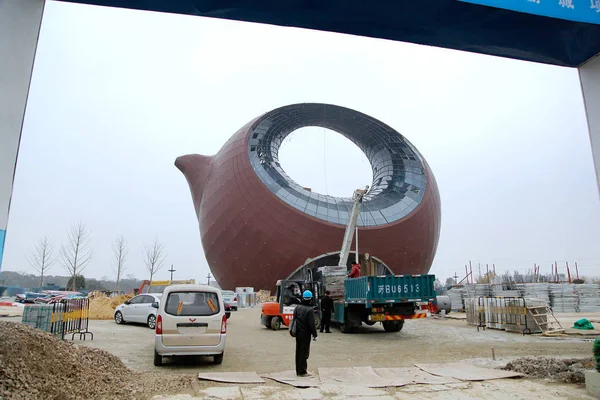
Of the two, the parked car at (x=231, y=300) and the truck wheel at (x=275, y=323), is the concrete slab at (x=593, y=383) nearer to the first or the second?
the truck wheel at (x=275, y=323)

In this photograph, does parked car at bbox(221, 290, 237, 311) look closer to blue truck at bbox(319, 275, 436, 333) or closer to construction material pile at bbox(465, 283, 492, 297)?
construction material pile at bbox(465, 283, 492, 297)

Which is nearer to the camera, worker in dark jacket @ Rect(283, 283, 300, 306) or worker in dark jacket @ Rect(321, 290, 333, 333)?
worker in dark jacket @ Rect(321, 290, 333, 333)

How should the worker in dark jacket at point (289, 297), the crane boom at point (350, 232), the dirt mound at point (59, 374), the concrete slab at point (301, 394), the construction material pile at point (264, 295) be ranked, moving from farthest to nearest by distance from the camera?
1. the construction material pile at point (264, 295)
2. the crane boom at point (350, 232)
3. the worker in dark jacket at point (289, 297)
4. the concrete slab at point (301, 394)
5. the dirt mound at point (59, 374)

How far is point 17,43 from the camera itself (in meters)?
5.18

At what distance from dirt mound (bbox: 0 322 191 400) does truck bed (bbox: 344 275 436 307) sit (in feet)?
29.5

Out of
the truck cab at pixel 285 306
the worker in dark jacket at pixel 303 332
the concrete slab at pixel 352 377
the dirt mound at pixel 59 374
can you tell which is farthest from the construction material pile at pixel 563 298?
the dirt mound at pixel 59 374

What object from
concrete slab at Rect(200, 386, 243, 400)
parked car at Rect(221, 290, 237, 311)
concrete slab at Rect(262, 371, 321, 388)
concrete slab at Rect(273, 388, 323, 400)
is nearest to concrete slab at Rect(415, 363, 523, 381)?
concrete slab at Rect(262, 371, 321, 388)

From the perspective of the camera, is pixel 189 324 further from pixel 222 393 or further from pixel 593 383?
pixel 593 383

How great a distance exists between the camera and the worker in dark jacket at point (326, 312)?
56.0ft

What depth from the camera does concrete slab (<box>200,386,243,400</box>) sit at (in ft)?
20.4

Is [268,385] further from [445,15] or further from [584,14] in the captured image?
[584,14]

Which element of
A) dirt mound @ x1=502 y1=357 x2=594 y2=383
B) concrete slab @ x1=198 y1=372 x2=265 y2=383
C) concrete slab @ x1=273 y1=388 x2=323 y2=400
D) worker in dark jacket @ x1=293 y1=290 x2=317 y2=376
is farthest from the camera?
worker in dark jacket @ x1=293 y1=290 x2=317 y2=376

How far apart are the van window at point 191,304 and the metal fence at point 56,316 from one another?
490 centimetres

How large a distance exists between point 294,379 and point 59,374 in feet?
12.0
